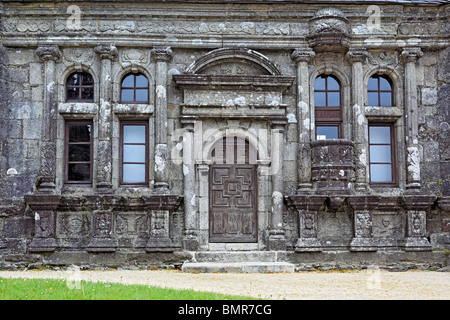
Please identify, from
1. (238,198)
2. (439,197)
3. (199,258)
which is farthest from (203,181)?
(439,197)

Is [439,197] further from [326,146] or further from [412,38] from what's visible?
[412,38]

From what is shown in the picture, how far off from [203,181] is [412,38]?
519cm

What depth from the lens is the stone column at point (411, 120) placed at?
38.0 feet

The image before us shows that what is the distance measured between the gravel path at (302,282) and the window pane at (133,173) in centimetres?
189

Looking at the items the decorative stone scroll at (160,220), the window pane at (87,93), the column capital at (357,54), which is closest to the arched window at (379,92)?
the column capital at (357,54)

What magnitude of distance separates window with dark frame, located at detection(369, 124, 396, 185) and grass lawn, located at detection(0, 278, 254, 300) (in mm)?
5815

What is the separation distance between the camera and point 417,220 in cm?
1149

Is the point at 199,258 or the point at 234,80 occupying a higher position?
the point at 234,80

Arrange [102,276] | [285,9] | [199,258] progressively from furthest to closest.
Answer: [285,9]
[199,258]
[102,276]

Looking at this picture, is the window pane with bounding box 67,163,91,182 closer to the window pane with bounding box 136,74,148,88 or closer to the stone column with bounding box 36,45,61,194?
the stone column with bounding box 36,45,61,194

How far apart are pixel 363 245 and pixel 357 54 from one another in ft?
12.6

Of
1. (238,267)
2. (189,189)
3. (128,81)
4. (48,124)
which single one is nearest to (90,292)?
(238,267)

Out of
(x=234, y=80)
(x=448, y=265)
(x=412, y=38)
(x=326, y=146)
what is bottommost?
(x=448, y=265)

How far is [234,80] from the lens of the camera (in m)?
11.6
